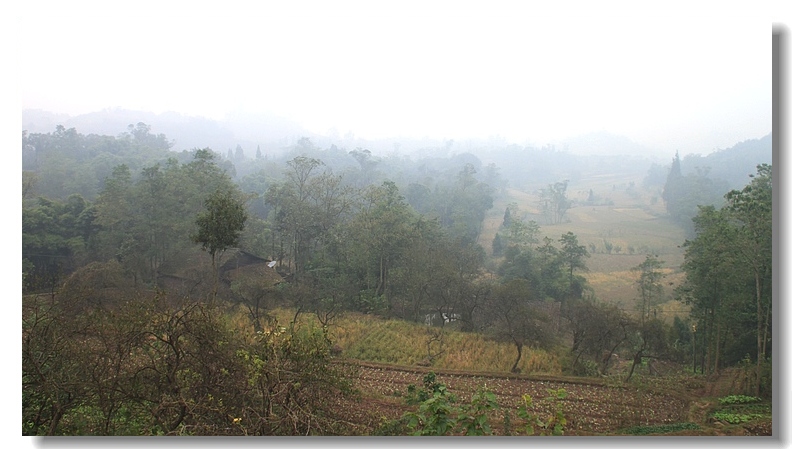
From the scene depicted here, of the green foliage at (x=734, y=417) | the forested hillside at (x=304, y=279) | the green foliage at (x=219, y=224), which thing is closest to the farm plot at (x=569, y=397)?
the green foliage at (x=734, y=417)

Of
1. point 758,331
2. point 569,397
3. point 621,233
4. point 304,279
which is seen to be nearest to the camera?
point 758,331

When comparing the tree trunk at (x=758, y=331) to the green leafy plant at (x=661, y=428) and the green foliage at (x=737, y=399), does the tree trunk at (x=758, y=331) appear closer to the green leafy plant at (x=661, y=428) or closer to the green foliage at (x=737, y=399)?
the green foliage at (x=737, y=399)

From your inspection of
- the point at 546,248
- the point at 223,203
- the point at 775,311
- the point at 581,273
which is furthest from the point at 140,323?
the point at 581,273

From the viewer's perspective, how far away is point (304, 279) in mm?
14758

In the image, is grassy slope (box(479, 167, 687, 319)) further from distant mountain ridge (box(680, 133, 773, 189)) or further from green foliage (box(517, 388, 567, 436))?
green foliage (box(517, 388, 567, 436))

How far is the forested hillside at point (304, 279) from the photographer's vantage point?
173 inches

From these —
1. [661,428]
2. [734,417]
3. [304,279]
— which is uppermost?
[304,279]

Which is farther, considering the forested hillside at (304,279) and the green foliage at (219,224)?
the green foliage at (219,224)

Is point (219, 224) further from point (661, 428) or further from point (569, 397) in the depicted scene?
point (661, 428)

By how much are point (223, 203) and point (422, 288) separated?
7551mm

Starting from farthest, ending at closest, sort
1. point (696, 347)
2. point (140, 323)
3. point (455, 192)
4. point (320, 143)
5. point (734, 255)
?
point (320, 143)
point (455, 192)
point (696, 347)
point (734, 255)
point (140, 323)

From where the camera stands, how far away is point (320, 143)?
2558 cm

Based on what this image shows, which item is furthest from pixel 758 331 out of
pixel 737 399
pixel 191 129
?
pixel 191 129

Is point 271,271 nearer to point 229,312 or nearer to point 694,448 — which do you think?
point 229,312
